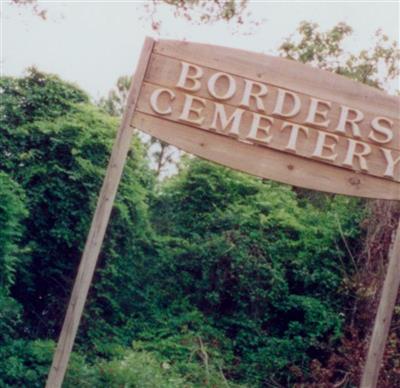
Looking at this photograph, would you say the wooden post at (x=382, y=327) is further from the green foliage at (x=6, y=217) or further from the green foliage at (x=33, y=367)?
the green foliage at (x=6, y=217)

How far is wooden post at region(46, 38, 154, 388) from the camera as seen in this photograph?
3.24m

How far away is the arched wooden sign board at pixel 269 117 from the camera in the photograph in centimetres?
346

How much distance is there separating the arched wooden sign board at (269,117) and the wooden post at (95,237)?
14 millimetres

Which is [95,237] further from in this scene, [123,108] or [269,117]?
[123,108]

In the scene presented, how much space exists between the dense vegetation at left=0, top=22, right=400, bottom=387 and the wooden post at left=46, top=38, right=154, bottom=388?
274 centimetres

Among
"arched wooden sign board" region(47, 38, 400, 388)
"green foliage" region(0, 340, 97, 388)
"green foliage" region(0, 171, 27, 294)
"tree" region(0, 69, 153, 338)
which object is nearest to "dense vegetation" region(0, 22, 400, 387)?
"tree" region(0, 69, 153, 338)

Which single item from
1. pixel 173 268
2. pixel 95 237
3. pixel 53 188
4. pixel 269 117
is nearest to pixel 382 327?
pixel 269 117

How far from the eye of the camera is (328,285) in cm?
714

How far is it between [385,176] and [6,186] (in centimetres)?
301

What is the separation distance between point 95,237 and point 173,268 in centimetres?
A: 446

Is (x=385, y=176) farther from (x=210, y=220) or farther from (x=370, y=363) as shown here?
(x=210, y=220)

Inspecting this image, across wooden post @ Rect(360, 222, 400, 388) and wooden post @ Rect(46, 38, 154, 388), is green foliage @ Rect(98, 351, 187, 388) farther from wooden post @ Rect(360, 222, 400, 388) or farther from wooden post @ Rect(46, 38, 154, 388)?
wooden post @ Rect(360, 222, 400, 388)

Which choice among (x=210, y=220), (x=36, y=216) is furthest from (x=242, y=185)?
(x=36, y=216)

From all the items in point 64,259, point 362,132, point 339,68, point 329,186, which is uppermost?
point 339,68
